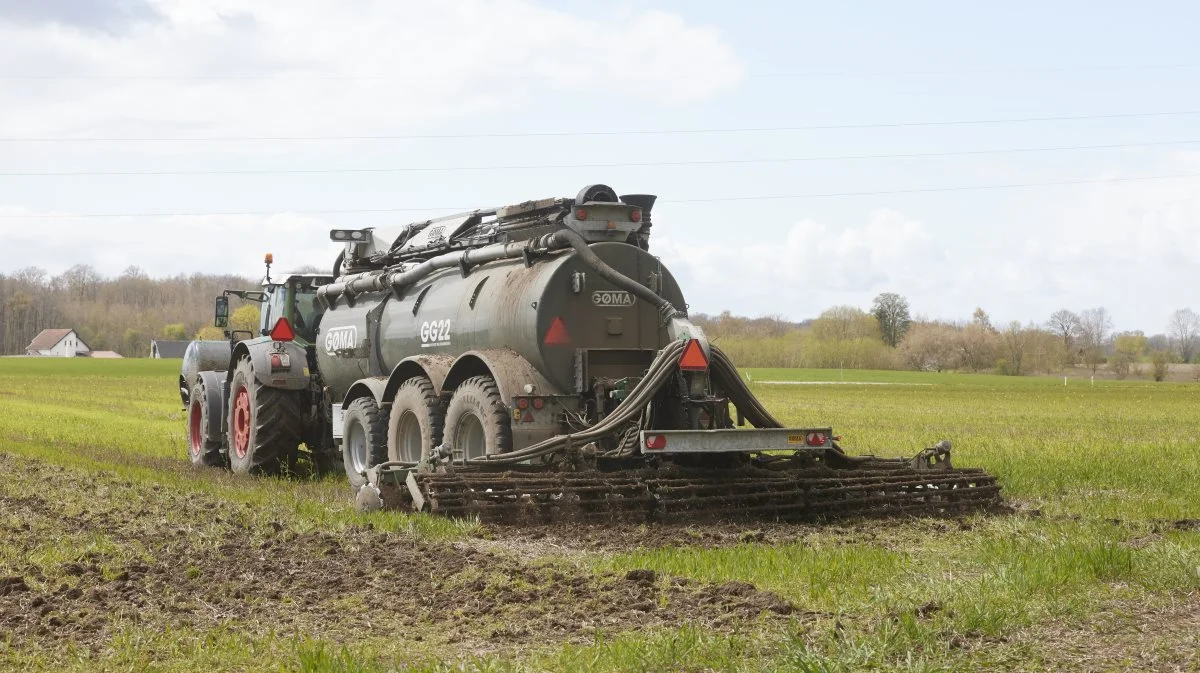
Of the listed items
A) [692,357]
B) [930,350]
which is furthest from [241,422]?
[930,350]

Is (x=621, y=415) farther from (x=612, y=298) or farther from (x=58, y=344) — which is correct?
(x=58, y=344)

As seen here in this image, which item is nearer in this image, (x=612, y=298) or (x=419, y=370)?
(x=612, y=298)

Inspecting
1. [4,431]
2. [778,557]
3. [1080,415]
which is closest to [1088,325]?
[1080,415]

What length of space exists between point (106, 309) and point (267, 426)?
5685 inches

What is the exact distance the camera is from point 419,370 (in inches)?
512

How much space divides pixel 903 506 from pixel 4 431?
1838 cm

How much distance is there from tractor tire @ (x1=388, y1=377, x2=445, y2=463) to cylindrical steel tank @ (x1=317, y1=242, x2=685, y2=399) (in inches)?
19.5

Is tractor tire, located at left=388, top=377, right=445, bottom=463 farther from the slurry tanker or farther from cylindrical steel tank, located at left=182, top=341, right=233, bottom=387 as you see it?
cylindrical steel tank, located at left=182, top=341, right=233, bottom=387

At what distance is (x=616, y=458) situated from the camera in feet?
34.2

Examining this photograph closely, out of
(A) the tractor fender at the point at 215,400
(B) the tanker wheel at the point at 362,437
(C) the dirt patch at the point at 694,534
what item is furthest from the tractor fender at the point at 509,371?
(A) the tractor fender at the point at 215,400

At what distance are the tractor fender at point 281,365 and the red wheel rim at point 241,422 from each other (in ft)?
1.99

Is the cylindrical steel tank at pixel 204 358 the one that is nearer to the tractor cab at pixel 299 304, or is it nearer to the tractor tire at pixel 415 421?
the tractor cab at pixel 299 304

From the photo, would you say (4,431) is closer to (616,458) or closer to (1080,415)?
(616,458)

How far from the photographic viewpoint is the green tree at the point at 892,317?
4707 inches
